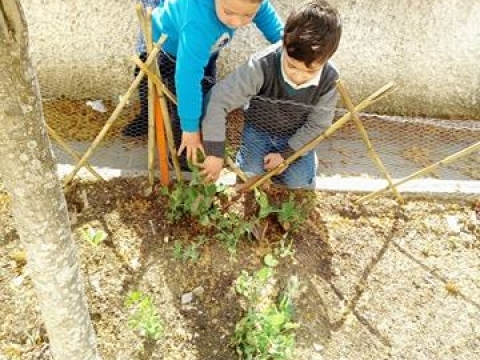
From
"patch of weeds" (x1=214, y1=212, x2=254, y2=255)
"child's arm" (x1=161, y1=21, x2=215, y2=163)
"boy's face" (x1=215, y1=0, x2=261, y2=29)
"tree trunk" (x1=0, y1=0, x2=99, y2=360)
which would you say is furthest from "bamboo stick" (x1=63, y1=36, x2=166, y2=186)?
"tree trunk" (x1=0, y1=0, x2=99, y2=360)

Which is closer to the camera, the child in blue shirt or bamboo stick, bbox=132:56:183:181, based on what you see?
Result: the child in blue shirt

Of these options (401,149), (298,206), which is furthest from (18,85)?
(401,149)

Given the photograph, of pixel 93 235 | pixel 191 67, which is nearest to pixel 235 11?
pixel 191 67

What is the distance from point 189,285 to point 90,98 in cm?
177

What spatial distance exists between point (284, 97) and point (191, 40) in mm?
617

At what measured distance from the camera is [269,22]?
8.86 feet

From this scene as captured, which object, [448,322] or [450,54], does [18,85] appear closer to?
[448,322]

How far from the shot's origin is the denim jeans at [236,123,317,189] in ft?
9.79

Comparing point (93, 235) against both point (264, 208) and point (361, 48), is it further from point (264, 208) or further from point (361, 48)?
point (361, 48)

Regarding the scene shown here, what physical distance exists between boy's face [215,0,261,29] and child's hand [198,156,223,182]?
2.19ft

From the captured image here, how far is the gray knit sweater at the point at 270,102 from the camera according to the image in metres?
2.49

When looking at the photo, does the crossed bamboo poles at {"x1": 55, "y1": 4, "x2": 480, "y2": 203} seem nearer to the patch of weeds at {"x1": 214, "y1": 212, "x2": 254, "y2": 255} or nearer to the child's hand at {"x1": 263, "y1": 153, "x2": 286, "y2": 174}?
the child's hand at {"x1": 263, "y1": 153, "x2": 286, "y2": 174}

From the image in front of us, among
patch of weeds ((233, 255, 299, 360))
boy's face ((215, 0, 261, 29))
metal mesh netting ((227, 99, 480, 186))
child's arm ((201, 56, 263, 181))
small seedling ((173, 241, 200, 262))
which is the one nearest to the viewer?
boy's face ((215, 0, 261, 29))

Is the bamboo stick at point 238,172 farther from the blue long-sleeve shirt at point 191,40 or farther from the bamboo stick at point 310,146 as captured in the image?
the blue long-sleeve shirt at point 191,40
